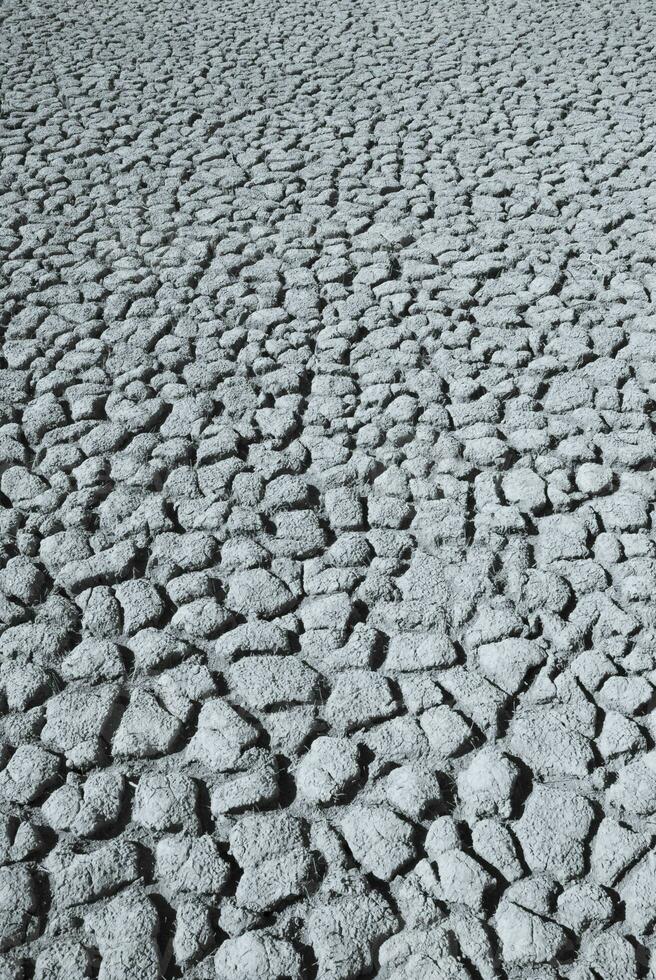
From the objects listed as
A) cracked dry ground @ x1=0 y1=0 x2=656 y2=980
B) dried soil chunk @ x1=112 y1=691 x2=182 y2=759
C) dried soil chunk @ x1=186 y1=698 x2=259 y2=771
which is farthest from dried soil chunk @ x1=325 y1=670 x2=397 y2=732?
dried soil chunk @ x1=112 y1=691 x2=182 y2=759

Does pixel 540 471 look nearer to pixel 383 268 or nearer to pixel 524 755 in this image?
pixel 524 755

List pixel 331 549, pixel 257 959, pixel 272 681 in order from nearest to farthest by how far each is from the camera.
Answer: pixel 257 959 → pixel 272 681 → pixel 331 549

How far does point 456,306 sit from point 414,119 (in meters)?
2.07

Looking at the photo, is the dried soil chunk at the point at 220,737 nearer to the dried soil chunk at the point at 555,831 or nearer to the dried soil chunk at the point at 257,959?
the dried soil chunk at the point at 257,959

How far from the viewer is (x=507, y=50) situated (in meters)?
5.86

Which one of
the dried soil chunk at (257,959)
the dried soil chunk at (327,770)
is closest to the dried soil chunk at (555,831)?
the dried soil chunk at (327,770)

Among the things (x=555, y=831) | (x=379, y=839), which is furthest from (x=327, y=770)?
(x=555, y=831)

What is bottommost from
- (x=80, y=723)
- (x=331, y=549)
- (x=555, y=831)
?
(x=555, y=831)

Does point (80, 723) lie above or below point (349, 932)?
above

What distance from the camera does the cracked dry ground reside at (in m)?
1.72

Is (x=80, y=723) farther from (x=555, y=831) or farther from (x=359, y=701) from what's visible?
(x=555, y=831)

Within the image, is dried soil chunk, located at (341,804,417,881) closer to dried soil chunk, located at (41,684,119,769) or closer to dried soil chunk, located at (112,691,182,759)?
dried soil chunk, located at (112,691,182,759)

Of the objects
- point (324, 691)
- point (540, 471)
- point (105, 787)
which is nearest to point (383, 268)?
point (540, 471)

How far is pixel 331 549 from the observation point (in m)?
2.52
